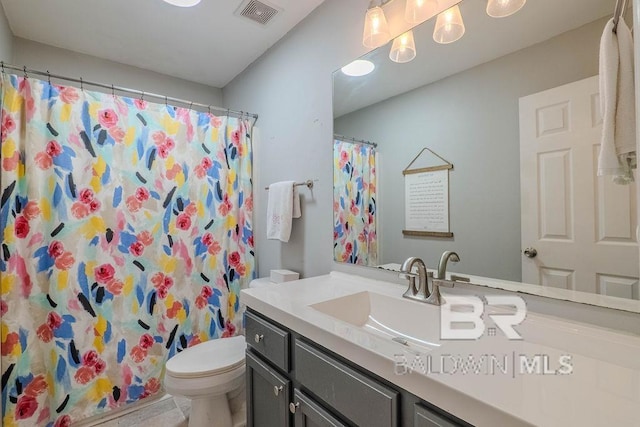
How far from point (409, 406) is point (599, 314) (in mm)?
587

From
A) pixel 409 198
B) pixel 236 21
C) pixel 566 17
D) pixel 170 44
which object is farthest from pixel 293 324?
pixel 170 44

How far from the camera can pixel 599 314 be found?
77 cm

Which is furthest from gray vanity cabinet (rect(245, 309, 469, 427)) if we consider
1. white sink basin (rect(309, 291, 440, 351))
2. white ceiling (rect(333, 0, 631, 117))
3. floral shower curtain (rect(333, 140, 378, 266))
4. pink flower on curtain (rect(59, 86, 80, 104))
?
pink flower on curtain (rect(59, 86, 80, 104))

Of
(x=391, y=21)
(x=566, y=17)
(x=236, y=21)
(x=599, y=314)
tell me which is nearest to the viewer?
(x=599, y=314)

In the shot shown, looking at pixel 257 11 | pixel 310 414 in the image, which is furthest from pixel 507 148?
pixel 257 11

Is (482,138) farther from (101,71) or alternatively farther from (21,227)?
(101,71)

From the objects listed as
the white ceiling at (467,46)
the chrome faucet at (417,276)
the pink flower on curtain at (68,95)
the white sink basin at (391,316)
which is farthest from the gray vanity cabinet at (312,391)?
the pink flower on curtain at (68,95)

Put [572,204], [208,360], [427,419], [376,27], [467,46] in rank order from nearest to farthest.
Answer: [427,419] < [572,204] < [467,46] < [376,27] < [208,360]

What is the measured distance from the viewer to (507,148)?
101 centimetres

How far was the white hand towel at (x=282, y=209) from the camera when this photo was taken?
5.83 ft

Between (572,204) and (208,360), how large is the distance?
1.71 meters

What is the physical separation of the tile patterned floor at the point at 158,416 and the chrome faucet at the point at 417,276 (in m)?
1.55

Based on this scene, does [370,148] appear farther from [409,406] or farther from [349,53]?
[409,406]

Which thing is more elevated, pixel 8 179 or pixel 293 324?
pixel 8 179
